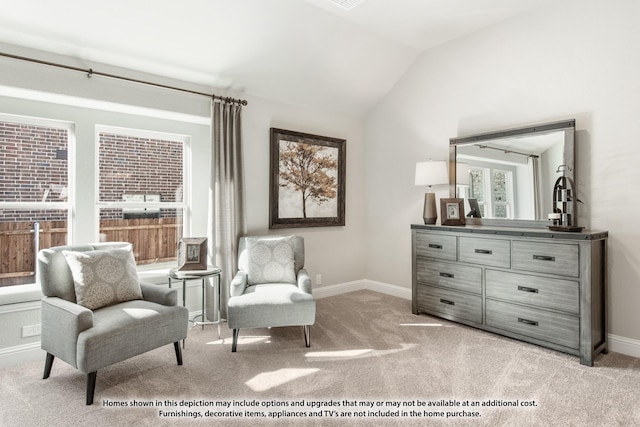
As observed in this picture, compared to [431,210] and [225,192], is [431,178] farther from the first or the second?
[225,192]

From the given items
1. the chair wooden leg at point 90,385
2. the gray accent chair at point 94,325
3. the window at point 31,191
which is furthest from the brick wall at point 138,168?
the chair wooden leg at point 90,385

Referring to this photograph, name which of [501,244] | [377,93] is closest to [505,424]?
[501,244]

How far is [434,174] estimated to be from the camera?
3.95 meters

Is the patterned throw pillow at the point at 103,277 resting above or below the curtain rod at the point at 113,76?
below

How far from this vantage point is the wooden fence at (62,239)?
299 centimetres

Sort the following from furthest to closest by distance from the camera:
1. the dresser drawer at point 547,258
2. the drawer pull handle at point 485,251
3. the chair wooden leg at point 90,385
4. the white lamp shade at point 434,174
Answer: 1. the white lamp shade at point 434,174
2. the drawer pull handle at point 485,251
3. the dresser drawer at point 547,258
4. the chair wooden leg at point 90,385

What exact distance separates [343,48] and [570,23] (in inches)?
80.1


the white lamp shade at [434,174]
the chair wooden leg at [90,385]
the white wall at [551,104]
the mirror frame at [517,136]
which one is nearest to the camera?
the chair wooden leg at [90,385]

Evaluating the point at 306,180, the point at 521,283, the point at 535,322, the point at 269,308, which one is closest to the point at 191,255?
the point at 269,308

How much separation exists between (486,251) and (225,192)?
8.23ft

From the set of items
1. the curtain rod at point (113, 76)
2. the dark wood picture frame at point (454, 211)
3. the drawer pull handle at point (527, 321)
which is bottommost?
the drawer pull handle at point (527, 321)

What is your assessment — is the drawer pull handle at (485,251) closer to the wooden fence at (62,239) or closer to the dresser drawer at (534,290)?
the dresser drawer at (534,290)

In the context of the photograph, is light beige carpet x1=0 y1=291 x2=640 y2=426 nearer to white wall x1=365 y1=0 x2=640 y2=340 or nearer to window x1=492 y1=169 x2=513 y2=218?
white wall x1=365 y1=0 x2=640 y2=340

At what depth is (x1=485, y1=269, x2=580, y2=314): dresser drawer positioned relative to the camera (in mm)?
2834
